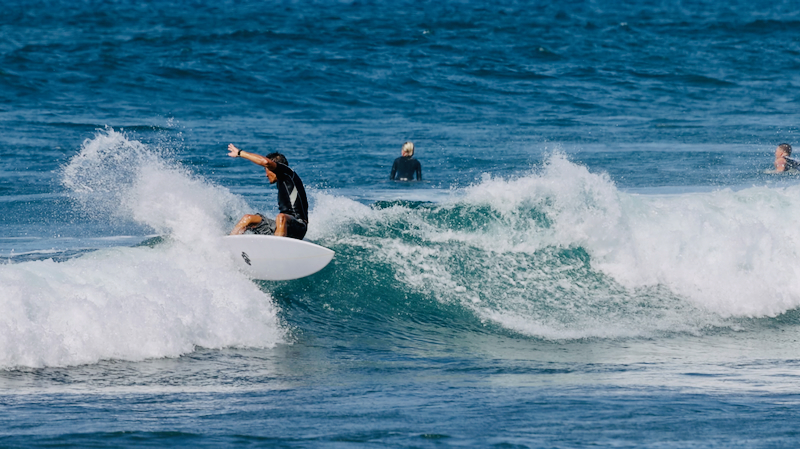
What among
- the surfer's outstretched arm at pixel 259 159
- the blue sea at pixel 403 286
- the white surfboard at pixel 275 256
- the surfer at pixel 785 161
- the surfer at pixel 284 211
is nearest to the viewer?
the blue sea at pixel 403 286

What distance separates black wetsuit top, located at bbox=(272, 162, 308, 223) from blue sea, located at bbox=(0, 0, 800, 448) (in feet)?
2.59

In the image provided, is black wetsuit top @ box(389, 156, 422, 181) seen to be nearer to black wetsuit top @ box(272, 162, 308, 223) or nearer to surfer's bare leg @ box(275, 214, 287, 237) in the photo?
black wetsuit top @ box(272, 162, 308, 223)

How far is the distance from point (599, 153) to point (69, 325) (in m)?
14.8

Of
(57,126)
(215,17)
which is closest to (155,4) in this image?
(215,17)

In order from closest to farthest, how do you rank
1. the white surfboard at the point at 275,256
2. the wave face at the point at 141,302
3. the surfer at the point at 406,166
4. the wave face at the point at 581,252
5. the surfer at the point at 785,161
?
the wave face at the point at 141,302, the white surfboard at the point at 275,256, the wave face at the point at 581,252, the surfer at the point at 406,166, the surfer at the point at 785,161

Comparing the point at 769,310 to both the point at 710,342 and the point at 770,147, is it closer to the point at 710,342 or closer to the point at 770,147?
the point at 710,342

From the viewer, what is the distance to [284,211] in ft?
31.7

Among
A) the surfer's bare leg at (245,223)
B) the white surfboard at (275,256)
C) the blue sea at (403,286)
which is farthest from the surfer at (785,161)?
the surfer's bare leg at (245,223)

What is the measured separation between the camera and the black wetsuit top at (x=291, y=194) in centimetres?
953

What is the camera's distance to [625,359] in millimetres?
8055

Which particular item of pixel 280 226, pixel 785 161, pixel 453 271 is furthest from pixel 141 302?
pixel 785 161

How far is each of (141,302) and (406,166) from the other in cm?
876

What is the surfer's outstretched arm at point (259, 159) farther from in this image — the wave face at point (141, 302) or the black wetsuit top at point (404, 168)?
the black wetsuit top at point (404, 168)

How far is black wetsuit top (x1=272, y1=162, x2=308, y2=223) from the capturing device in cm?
953
